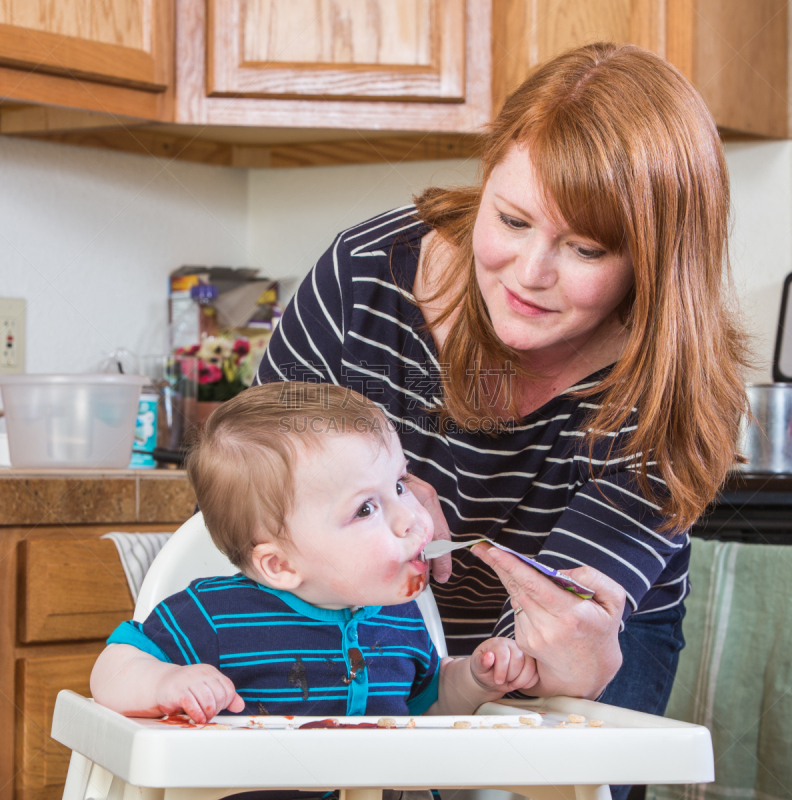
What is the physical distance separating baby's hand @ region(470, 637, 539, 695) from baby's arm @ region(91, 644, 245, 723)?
0.19 metres

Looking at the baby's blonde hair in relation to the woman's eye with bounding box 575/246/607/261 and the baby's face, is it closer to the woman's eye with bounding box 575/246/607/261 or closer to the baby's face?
the baby's face

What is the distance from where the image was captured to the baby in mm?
702

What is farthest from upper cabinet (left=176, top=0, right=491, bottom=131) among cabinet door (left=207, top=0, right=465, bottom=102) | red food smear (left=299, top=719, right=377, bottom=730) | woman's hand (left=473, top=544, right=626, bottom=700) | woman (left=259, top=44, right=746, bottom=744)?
red food smear (left=299, top=719, right=377, bottom=730)

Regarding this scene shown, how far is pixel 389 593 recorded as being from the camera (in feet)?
2.33

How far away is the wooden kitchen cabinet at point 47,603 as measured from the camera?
3.97 ft

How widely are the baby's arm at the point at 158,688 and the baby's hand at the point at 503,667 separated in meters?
0.19

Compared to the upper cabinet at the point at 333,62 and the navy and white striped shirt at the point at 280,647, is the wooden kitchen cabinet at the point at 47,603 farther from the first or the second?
the upper cabinet at the point at 333,62

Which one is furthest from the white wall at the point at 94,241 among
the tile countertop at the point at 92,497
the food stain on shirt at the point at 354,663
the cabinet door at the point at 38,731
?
the food stain on shirt at the point at 354,663

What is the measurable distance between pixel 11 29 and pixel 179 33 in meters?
0.28

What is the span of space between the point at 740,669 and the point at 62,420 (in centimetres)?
103

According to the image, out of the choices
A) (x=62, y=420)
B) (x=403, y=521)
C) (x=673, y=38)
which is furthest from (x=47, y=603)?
(x=673, y=38)

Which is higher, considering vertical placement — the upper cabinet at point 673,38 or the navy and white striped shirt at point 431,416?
the upper cabinet at point 673,38

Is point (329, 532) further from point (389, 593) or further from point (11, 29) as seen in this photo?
point (11, 29)

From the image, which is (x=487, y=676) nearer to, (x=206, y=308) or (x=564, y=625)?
(x=564, y=625)
